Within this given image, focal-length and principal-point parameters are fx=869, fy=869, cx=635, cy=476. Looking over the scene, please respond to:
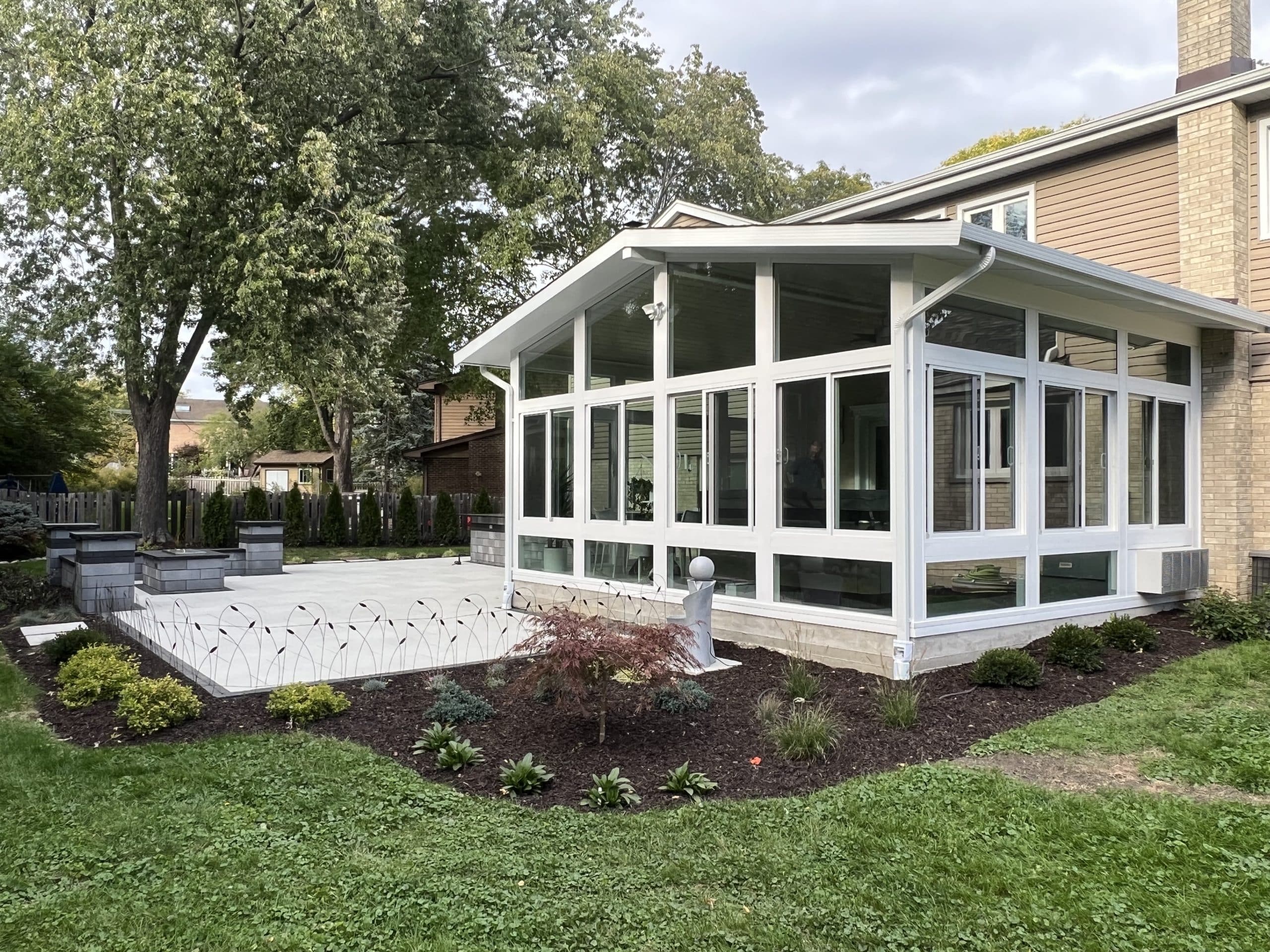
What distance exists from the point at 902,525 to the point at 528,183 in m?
17.5

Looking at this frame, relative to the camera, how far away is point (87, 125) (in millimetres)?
13953

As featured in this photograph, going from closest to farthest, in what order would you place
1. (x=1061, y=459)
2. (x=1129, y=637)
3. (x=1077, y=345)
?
(x=1129, y=637) < (x=1061, y=459) < (x=1077, y=345)

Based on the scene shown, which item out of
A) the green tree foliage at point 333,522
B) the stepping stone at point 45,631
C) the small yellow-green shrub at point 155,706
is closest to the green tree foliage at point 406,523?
the green tree foliage at point 333,522

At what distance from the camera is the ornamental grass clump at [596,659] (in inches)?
194

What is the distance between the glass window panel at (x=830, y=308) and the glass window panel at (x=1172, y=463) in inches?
166

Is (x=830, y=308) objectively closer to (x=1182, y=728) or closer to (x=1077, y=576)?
(x=1077, y=576)

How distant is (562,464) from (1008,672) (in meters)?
5.30

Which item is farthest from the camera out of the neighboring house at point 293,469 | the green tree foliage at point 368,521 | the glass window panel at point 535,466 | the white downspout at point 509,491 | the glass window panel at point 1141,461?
the neighboring house at point 293,469

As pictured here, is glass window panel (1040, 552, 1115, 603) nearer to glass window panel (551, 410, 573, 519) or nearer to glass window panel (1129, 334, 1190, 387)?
glass window panel (1129, 334, 1190, 387)

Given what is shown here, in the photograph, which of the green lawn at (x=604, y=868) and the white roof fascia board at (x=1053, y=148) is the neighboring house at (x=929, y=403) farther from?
the green lawn at (x=604, y=868)

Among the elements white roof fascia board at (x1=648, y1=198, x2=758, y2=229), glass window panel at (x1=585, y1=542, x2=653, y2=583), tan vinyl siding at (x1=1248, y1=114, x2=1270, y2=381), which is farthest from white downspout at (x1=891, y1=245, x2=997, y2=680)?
tan vinyl siding at (x1=1248, y1=114, x2=1270, y2=381)

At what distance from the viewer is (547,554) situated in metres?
10.1

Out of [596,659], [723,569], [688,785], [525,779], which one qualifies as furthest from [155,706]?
[723,569]

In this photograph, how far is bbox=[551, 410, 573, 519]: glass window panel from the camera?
32.0ft
